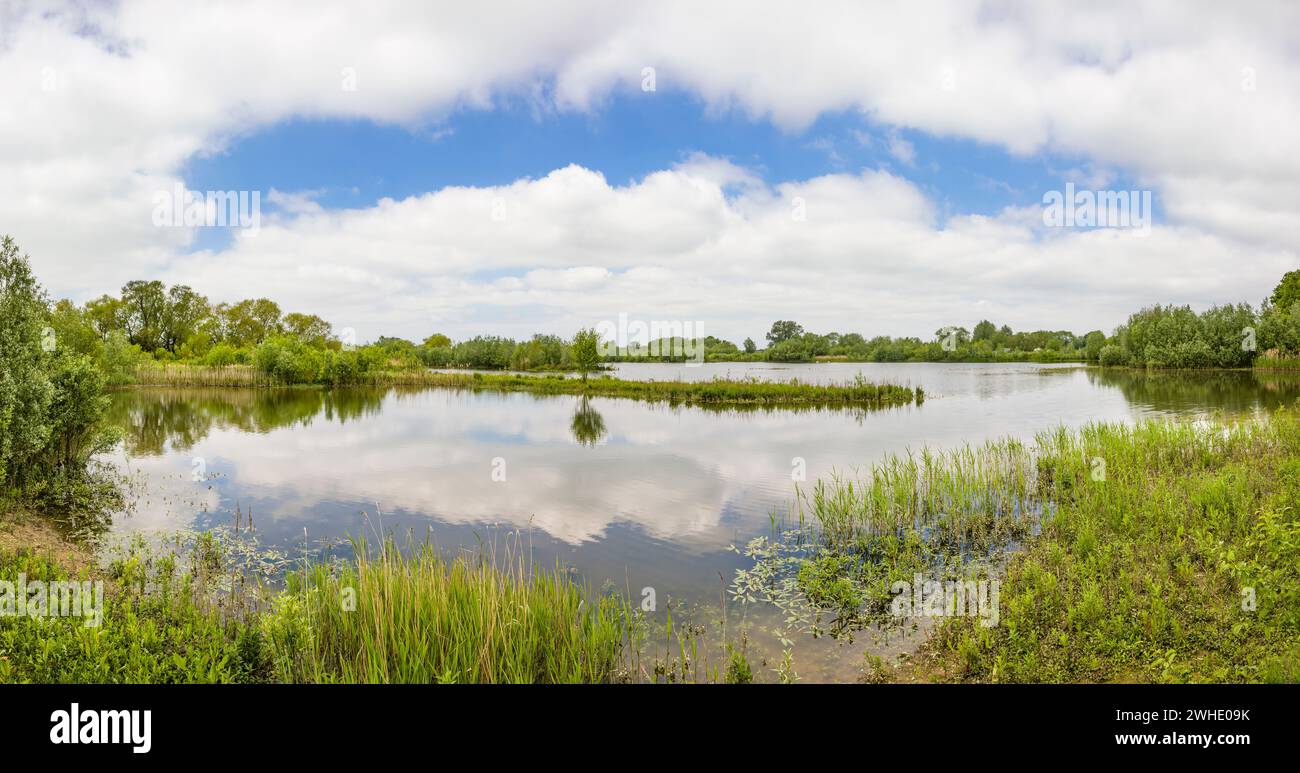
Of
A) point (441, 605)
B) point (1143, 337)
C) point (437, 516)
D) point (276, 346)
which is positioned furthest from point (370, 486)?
point (1143, 337)

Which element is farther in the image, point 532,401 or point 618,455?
point 532,401

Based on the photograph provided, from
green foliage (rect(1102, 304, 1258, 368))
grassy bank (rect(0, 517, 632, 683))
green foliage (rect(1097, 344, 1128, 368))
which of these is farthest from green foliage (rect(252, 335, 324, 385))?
green foliage (rect(1097, 344, 1128, 368))

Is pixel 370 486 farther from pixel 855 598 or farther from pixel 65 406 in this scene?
pixel 855 598

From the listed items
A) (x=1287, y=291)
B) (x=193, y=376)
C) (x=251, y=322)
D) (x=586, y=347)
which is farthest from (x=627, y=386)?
(x=1287, y=291)

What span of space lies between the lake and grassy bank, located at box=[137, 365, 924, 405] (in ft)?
14.1

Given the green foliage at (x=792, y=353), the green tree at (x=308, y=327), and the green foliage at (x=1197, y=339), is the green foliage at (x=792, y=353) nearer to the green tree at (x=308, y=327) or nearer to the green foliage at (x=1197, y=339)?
the green foliage at (x=1197, y=339)

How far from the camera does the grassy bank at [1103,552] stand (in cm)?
691

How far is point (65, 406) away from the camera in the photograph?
53.3 feet

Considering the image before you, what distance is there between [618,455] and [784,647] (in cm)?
1566

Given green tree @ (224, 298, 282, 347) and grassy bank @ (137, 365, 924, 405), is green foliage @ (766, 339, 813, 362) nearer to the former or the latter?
grassy bank @ (137, 365, 924, 405)

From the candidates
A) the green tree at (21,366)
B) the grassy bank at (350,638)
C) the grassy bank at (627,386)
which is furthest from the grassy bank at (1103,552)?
the grassy bank at (627,386)

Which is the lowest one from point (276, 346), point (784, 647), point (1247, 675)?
point (784, 647)

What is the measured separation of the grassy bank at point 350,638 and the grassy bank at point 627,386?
3767cm

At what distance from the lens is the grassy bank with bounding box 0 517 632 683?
6.23 m
